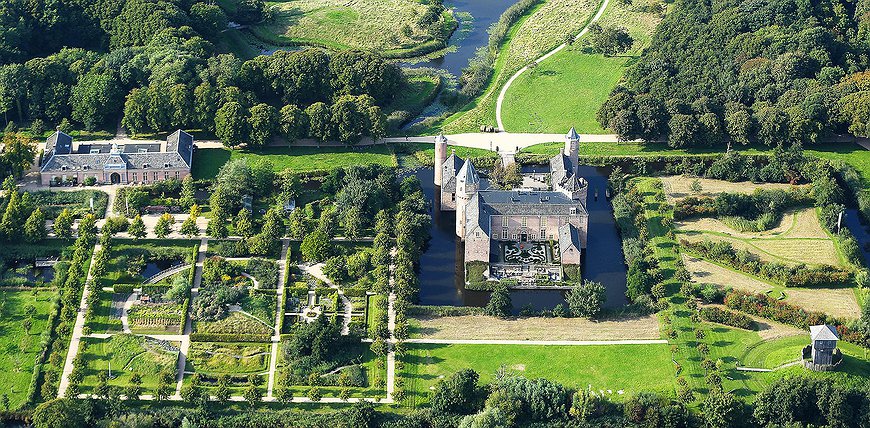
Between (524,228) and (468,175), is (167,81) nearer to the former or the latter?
(468,175)

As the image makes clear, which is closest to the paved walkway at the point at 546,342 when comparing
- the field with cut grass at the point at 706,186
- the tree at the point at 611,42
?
the field with cut grass at the point at 706,186

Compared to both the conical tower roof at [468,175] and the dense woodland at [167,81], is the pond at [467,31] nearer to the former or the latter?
the dense woodland at [167,81]

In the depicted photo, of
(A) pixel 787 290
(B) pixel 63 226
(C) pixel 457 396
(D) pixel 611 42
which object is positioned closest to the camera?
(C) pixel 457 396

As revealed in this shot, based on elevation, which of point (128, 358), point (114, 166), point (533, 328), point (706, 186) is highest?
point (114, 166)

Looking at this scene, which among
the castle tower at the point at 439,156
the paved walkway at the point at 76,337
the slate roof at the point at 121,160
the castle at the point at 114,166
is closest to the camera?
the paved walkway at the point at 76,337

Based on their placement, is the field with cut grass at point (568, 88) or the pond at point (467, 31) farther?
the pond at point (467, 31)

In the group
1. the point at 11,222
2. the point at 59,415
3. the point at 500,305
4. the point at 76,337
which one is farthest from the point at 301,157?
the point at 59,415
